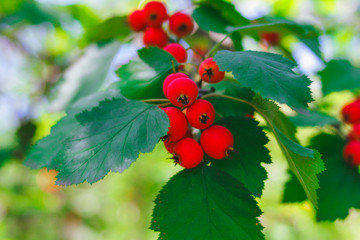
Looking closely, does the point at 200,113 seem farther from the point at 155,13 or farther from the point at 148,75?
the point at 155,13

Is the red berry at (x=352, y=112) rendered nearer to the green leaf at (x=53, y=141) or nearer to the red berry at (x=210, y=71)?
the red berry at (x=210, y=71)

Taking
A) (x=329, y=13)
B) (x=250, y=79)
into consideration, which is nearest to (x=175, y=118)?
(x=250, y=79)


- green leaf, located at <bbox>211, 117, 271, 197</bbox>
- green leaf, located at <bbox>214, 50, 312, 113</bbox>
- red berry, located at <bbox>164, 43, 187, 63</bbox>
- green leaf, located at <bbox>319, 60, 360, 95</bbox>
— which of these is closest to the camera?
green leaf, located at <bbox>214, 50, 312, 113</bbox>

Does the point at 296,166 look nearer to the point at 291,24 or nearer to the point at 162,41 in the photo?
the point at 291,24

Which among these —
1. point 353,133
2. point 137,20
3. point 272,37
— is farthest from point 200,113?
point 272,37

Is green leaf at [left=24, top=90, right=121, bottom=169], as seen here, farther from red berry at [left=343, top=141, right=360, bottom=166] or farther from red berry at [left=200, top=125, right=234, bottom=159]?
red berry at [left=343, top=141, right=360, bottom=166]

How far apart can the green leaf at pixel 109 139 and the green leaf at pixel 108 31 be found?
0.91 meters

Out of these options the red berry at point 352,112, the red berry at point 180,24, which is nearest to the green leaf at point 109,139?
the red berry at point 180,24

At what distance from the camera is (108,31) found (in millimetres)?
1753

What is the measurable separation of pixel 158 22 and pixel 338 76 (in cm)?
117

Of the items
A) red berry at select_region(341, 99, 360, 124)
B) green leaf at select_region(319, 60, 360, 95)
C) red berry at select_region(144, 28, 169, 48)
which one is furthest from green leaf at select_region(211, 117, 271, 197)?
red berry at select_region(341, 99, 360, 124)

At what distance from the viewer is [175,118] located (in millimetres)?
908

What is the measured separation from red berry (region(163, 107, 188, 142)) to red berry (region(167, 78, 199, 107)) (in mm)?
38

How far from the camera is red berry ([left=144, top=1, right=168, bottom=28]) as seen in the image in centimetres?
145
